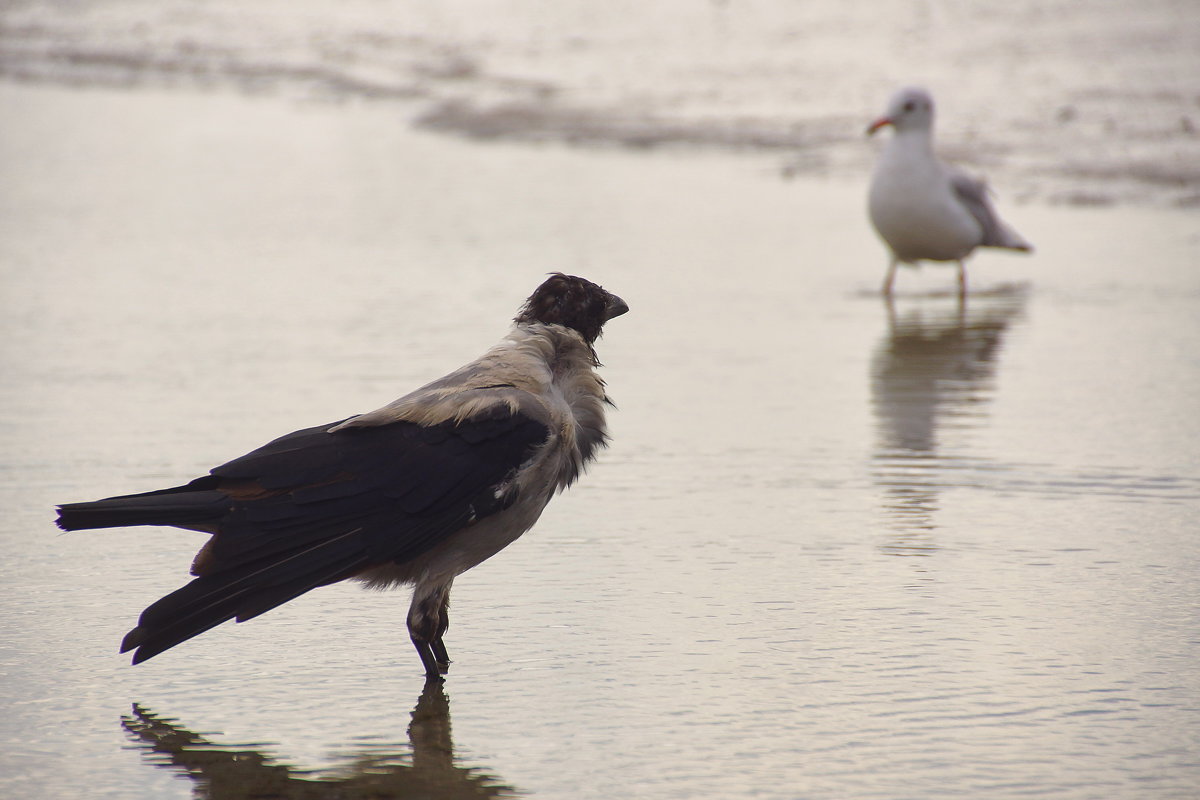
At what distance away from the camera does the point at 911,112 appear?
1116 centimetres

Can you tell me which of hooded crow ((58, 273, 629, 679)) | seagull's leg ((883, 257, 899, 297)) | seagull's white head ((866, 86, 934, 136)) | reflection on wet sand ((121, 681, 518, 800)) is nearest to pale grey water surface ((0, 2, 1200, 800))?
reflection on wet sand ((121, 681, 518, 800))

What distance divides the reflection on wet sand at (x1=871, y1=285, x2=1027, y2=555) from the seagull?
1.05ft

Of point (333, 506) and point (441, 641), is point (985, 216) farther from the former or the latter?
point (333, 506)

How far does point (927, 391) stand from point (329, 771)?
464cm

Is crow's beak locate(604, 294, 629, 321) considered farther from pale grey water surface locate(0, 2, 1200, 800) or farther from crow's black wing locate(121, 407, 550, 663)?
pale grey water surface locate(0, 2, 1200, 800)

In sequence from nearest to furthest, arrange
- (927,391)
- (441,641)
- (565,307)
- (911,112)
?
(441,641) < (565,307) < (927,391) < (911,112)

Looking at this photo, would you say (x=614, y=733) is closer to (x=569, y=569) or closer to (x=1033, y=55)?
(x=569, y=569)

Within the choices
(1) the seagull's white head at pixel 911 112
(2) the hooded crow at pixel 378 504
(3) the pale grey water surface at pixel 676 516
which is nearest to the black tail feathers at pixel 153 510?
(2) the hooded crow at pixel 378 504

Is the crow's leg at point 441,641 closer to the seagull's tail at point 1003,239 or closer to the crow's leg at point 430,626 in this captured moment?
the crow's leg at point 430,626

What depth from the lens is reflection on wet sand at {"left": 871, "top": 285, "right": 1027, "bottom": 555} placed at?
588 centimetres

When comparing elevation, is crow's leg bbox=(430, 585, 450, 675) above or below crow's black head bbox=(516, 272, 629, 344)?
below

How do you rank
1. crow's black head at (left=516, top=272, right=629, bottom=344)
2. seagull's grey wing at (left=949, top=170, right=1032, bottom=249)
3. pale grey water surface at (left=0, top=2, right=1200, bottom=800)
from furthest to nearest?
seagull's grey wing at (left=949, top=170, right=1032, bottom=249), crow's black head at (left=516, top=272, right=629, bottom=344), pale grey water surface at (left=0, top=2, right=1200, bottom=800)

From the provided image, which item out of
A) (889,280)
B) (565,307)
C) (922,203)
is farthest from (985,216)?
(565,307)

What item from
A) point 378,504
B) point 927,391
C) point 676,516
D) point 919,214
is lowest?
point 927,391
